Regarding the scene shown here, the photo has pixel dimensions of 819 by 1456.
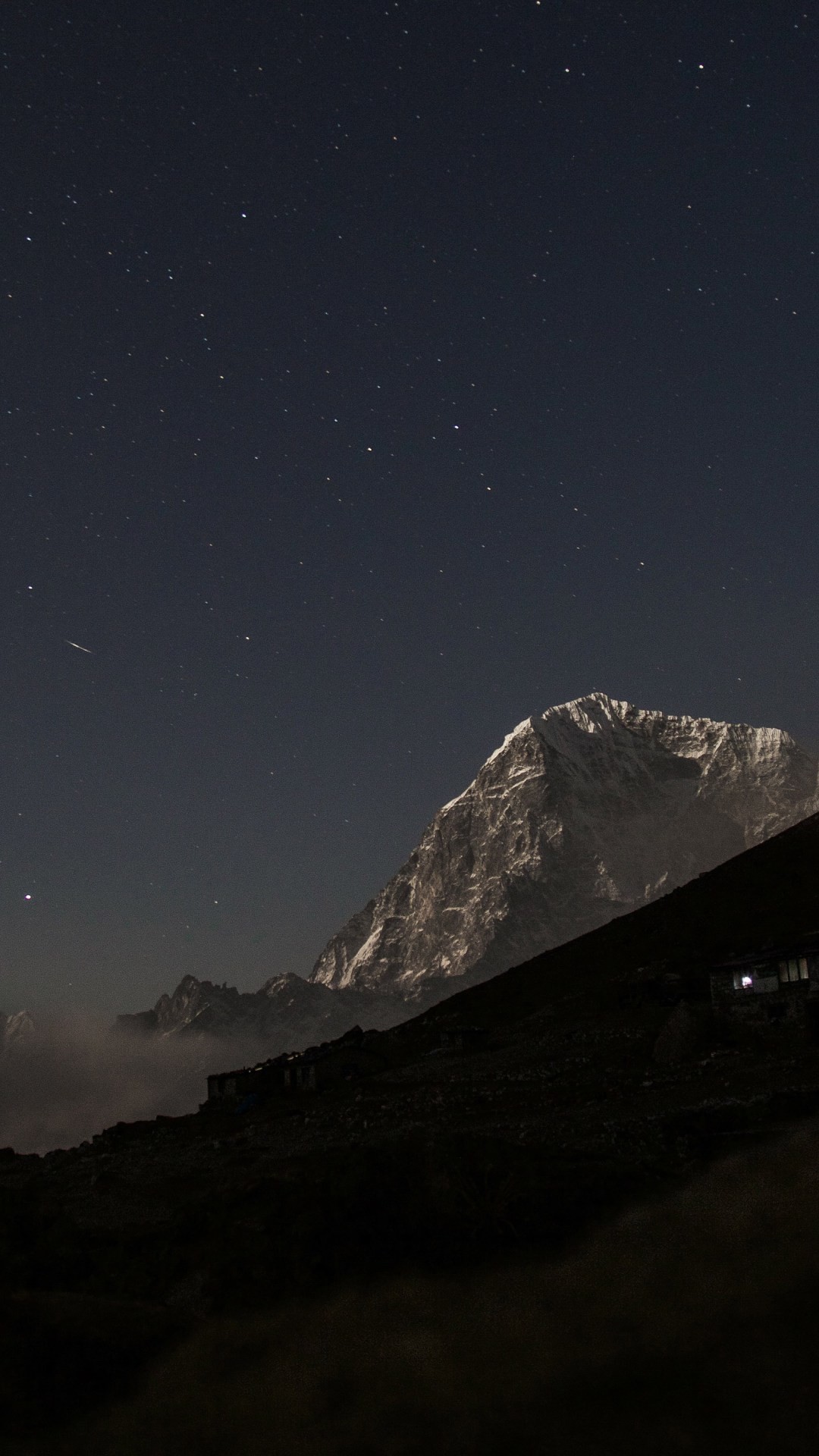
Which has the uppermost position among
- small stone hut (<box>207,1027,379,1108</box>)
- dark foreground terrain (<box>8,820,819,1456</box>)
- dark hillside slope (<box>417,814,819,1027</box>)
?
dark hillside slope (<box>417,814,819,1027</box>)

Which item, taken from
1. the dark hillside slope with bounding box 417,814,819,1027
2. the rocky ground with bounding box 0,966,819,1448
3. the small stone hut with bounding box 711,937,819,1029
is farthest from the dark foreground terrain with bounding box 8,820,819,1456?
the dark hillside slope with bounding box 417,814,819,1027

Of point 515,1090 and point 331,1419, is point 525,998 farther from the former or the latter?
point 331,1419

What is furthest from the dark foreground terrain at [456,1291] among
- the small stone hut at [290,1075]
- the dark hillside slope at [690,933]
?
the dark hillside slope at [690,933]

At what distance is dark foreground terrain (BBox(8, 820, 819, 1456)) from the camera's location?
61.2 ft

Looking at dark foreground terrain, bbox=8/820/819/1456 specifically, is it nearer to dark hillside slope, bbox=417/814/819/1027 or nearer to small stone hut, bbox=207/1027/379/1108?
small stone hut, bbox=207/1027/379/1108

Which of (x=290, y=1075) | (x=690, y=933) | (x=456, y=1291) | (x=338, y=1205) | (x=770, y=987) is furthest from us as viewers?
(x=690, y=933)

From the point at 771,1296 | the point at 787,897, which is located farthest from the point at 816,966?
A: the point at 787,897

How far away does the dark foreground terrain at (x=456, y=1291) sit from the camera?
734 inches

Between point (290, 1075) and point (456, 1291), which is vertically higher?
Result: point (290, 1075)

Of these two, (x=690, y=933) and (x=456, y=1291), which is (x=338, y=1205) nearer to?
(x=456, y=1291)

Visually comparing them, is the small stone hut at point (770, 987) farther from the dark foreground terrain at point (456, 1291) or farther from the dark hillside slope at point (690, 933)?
the dark hillside slope at point (690, 933)

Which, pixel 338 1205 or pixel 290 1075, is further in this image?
pixel 290 1075

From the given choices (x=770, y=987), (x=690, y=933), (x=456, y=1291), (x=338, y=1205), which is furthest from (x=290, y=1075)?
(x=456, y=1291)

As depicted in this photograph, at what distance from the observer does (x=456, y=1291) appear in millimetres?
24703
